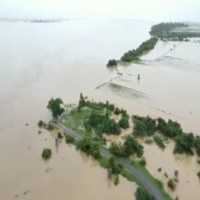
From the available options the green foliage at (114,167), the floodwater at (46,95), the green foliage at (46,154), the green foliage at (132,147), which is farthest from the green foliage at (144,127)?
the green foliage at (46,154)

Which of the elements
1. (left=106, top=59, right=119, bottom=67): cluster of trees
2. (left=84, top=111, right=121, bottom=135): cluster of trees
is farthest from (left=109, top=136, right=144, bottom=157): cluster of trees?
(left=106, top=59, right=119, bottom=67): cluster of trees

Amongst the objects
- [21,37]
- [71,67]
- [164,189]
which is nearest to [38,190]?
[164,189]

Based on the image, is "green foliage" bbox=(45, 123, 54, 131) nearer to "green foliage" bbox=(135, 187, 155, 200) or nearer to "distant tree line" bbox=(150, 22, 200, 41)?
"green foliage" bbox=(135, 187, 155, 200)

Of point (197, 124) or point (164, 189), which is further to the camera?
point (197, 124)

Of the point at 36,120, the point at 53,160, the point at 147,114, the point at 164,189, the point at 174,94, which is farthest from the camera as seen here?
the point at 174,94

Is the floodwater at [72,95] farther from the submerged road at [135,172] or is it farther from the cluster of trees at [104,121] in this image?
the cluster of trees at [104,121]

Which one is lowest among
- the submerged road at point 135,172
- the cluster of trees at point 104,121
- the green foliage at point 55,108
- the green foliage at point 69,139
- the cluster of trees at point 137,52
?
the cluster of trees at point 137,52

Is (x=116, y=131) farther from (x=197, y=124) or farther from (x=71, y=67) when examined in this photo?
(x=71, y=67)

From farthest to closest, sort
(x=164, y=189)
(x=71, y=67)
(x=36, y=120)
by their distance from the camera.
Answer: (x=71, y=67) → (x=36, y=120) → (x=164, y=189)

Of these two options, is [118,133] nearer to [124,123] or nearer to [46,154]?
[124,123]
